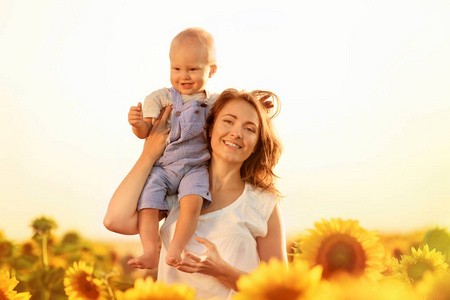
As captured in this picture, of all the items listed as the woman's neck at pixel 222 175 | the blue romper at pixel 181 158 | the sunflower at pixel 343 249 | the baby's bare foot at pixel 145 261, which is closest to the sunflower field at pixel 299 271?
the sunflower at pixel 343 249

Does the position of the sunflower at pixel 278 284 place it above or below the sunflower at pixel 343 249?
above

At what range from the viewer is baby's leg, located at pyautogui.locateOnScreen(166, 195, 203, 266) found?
2330mm

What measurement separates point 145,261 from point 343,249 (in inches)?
36.3

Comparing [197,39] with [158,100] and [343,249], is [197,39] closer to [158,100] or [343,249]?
[158,100]

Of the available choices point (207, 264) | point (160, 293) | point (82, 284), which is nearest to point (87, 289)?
point (82, 284)

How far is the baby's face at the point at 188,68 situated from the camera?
2543 mm

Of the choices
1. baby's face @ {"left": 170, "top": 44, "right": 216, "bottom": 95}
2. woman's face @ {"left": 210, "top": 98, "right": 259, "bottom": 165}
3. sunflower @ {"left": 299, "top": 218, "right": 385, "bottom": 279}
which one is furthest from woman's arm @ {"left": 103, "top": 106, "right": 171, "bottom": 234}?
sunflower @ {"left": 299, "top": 218, "right": 385, "bottom": 279}

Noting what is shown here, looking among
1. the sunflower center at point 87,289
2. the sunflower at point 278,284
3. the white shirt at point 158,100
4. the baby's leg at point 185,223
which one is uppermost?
the white shirt at point 158,100

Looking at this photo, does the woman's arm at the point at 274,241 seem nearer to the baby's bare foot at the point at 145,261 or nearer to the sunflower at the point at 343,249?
the baby's bare foot at the point at 145,261

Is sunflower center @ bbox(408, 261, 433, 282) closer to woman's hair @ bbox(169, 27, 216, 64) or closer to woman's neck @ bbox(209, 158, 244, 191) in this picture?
woman's neck @ bbox(209, 158, 244, 191)

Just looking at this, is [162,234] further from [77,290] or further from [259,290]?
[259,290]

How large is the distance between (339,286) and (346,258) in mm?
1506

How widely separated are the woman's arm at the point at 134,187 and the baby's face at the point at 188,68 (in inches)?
5.6

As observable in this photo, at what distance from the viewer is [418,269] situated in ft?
4.73
